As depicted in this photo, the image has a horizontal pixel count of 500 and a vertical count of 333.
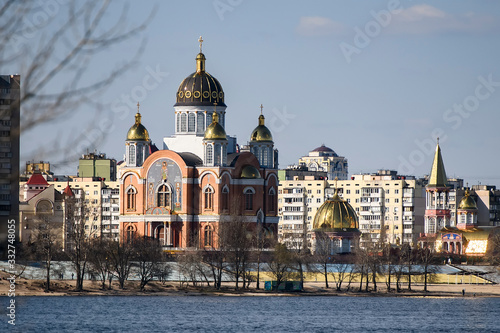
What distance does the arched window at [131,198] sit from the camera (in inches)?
4761

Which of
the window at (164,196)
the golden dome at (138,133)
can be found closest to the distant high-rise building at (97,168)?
the golden dome at (138,133)

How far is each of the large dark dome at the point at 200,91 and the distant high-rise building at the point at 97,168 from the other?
68.6 meters

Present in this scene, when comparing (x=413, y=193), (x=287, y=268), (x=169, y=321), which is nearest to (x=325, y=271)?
(x=287, y=268)

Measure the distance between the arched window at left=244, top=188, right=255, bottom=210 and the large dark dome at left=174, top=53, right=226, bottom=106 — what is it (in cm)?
984

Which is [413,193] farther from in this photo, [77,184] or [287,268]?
[287,268]

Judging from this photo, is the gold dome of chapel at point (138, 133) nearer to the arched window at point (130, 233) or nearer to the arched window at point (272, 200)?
the arched window at point (130, 233)

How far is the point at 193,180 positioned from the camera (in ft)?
392

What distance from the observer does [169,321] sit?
237 ft

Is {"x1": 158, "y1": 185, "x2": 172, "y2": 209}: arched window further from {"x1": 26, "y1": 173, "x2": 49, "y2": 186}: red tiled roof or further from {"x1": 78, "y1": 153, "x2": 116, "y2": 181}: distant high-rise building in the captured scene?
{"x1": 78, "y1": 153, "x2": 116, "y2": 181}: distant high-rise building

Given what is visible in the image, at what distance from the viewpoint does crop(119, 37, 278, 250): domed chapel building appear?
386 feet

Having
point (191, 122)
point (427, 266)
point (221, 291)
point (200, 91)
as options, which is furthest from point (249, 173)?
point (221, 291)

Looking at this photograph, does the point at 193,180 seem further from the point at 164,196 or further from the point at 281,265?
the point at 281,265

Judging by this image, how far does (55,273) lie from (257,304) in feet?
61.2

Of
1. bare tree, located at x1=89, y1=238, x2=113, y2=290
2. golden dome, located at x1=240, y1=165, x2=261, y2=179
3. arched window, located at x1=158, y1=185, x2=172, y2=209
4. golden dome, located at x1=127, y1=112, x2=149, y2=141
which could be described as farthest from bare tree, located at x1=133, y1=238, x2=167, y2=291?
golden dome, located at x1=127, y1=112, x2=149, y2=141
